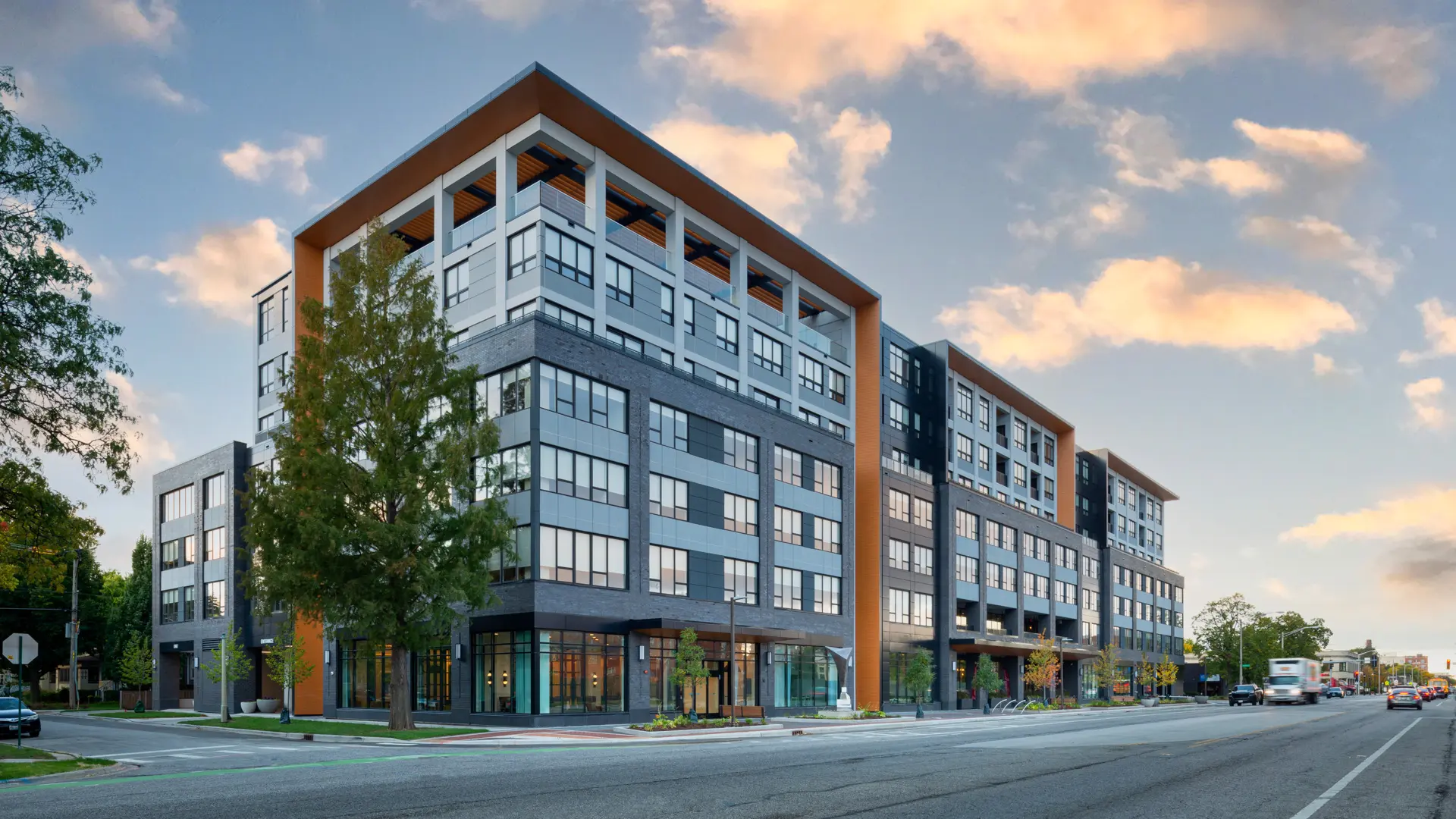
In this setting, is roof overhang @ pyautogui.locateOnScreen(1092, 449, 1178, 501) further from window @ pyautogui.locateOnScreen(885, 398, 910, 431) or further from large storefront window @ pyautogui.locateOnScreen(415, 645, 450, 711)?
large storefront window @ pyautogui.locateOnScreen(415, 645, 450, 711)

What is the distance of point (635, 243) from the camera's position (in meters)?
53.6

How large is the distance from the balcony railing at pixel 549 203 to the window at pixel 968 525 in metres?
42.1

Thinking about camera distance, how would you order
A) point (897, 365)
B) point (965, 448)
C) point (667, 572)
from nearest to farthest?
point (667, 572)
point (897, 365)
point (965, 448)

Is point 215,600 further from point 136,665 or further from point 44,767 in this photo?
point 44,767

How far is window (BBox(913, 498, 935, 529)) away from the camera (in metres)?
76.6

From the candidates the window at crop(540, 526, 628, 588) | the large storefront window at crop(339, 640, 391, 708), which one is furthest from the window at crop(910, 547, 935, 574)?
the large storefront window at crop(339, 640, 391, 708)

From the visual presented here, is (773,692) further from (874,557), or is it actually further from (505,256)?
(505,256)

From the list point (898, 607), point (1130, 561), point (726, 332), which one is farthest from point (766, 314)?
point (1130, 561)

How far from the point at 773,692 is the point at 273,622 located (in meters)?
29.6

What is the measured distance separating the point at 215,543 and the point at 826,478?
Result: 38993 mm

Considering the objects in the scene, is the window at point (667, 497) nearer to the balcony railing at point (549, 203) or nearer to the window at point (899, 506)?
the balcony railing at point (549, 203)

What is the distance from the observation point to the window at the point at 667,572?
50.6 meters

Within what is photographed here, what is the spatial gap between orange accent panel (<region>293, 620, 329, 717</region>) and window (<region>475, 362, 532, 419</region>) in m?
19.9

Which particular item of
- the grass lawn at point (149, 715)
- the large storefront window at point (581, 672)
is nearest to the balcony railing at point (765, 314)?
the large storefront window at point (581, 672)
